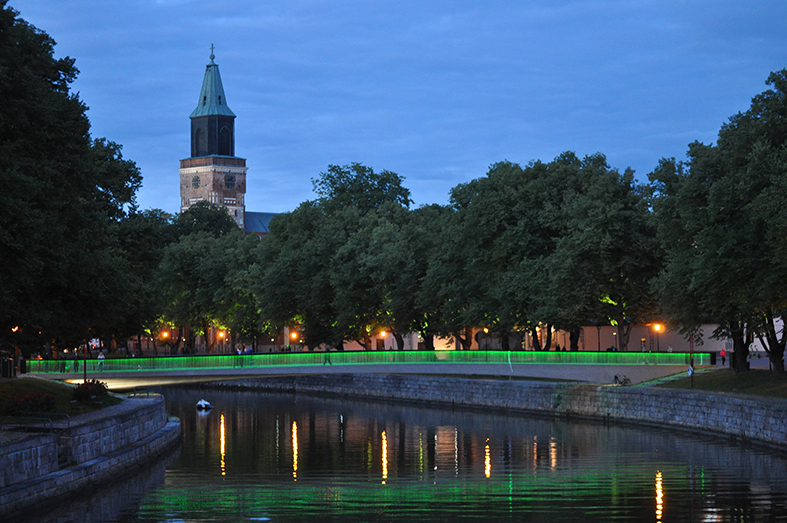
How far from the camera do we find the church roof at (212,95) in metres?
189

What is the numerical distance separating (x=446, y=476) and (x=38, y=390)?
15889mm

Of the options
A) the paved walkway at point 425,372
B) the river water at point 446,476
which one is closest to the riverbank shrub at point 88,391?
the river water at point 446,476

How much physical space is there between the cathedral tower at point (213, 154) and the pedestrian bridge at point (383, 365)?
414 feet

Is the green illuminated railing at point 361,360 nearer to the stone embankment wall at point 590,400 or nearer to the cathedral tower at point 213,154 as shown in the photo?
the stone embankment wall at point 590,400

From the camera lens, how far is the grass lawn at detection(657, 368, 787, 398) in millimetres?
49688

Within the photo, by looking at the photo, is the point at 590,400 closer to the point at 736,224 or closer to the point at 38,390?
the point at 736,224

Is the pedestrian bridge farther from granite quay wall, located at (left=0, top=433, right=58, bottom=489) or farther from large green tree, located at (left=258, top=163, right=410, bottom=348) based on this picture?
granite quay wall, located at (left=0, top=433, right=58, bottom=489)

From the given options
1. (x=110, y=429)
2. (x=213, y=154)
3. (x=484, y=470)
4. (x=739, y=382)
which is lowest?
(x=484, y=470)

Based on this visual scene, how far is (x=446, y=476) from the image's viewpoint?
130ft

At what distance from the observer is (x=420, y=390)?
7662 centimetres

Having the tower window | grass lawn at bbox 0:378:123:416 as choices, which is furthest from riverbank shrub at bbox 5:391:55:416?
the tower window

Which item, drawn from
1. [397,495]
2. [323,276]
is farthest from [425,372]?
[397,495]

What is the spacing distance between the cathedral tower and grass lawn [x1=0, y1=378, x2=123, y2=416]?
5659 inches

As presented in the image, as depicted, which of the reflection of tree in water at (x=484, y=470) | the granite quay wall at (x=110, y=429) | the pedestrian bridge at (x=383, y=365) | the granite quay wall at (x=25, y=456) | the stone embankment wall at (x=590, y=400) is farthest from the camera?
the pedestrian bridge at (x=383, y=365)
